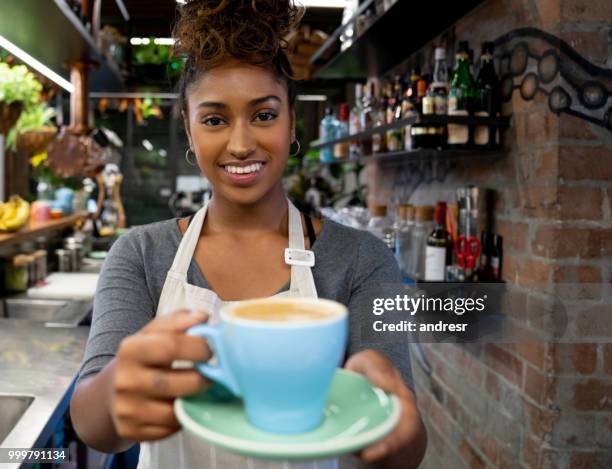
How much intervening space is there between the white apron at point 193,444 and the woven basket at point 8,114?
5.48ft

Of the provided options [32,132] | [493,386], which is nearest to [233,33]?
[493,386]

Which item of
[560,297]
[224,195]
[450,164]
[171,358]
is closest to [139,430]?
[171,358]

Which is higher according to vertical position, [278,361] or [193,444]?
[278,361]

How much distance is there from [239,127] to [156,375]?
0.46 meters

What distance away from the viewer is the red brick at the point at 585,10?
148 cm

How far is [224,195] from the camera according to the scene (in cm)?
98

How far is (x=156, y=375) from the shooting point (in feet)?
1.75

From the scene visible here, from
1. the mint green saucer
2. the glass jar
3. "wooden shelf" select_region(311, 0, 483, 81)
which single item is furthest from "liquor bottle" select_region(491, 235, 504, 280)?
the glass jar

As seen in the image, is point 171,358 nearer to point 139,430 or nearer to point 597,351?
point 139,430

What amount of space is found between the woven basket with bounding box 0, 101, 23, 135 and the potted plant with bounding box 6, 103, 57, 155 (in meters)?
0.53

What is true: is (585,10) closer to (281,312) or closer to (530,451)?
(530,451)

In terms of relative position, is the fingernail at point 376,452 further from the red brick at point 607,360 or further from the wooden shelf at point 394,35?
the wooden shelf at point 394,35

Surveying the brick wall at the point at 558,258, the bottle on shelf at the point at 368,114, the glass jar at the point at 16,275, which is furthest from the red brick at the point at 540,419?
the glass jar at the point at 16,275

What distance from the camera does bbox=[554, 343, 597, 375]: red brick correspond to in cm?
153
